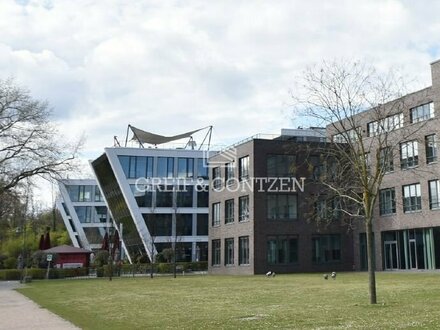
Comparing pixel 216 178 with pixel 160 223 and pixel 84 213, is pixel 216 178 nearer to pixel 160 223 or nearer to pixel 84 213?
pixel 160 223

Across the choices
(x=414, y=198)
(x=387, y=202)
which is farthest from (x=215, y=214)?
(x=414, y=198)

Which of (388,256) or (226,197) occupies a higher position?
(226,197)

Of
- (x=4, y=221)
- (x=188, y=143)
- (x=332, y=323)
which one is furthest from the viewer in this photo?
(x=188, y=143)

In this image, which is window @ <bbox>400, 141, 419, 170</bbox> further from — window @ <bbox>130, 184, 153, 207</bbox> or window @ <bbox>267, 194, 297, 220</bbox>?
window @ <bbox>130, 184, 153, 207</bbox>

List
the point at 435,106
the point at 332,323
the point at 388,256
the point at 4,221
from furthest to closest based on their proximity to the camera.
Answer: the point at 4,221
the point at 388,256
the point at 435,106
the point at 332,323

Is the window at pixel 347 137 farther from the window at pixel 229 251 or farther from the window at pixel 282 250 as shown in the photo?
the window at pixel 229 251

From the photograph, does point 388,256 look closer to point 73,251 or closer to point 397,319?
point 73,251

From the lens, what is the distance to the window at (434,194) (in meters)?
42.0

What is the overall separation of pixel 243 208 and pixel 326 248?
8.35 metres

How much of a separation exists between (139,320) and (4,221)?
139 ft

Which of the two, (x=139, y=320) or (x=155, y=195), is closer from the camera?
(x=139, y=320)

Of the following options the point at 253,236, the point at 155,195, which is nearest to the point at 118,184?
the point at 155,195

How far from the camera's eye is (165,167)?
76.8 m

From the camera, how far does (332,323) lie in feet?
41.3
